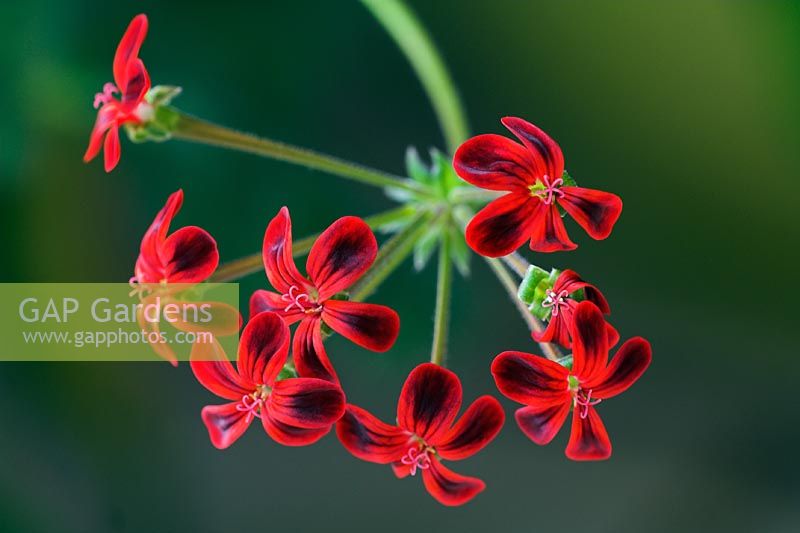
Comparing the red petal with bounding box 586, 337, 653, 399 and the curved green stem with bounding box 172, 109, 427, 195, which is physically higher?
the curved green stem with bounding box 172, 109, 427, 195

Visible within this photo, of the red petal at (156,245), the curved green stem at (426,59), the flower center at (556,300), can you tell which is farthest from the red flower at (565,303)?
the curved green stem at (426,59)

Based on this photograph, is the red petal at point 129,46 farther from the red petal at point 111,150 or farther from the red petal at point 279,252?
the red petal at point 279,252

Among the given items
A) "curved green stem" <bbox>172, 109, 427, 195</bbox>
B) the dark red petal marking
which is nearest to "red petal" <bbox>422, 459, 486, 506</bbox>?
the dark red petal marking

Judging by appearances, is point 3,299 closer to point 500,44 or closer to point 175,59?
point 175,59

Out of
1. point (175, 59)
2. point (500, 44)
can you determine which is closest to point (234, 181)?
point (175, 59)

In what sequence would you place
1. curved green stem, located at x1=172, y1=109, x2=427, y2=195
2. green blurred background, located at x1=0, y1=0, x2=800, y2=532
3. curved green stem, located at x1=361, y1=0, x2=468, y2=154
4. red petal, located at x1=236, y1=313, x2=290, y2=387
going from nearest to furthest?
1. red petal, located at x1=236, y1=313, x2=290, y2=387
2. curved green stem, located at x1=172, y1=109, x2=427, y2=195
3. curved green stem, located at x1=361, y1=0, x2=468, y2=154
4. green blurred background, located at x1=0, y1=0, x2=800, y2=532

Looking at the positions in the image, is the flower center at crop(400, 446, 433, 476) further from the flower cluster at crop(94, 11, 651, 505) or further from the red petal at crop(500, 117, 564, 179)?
the red petal at crop(500, 117, 564, 179)

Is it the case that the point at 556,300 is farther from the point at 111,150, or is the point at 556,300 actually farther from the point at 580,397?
the point at 111,150
